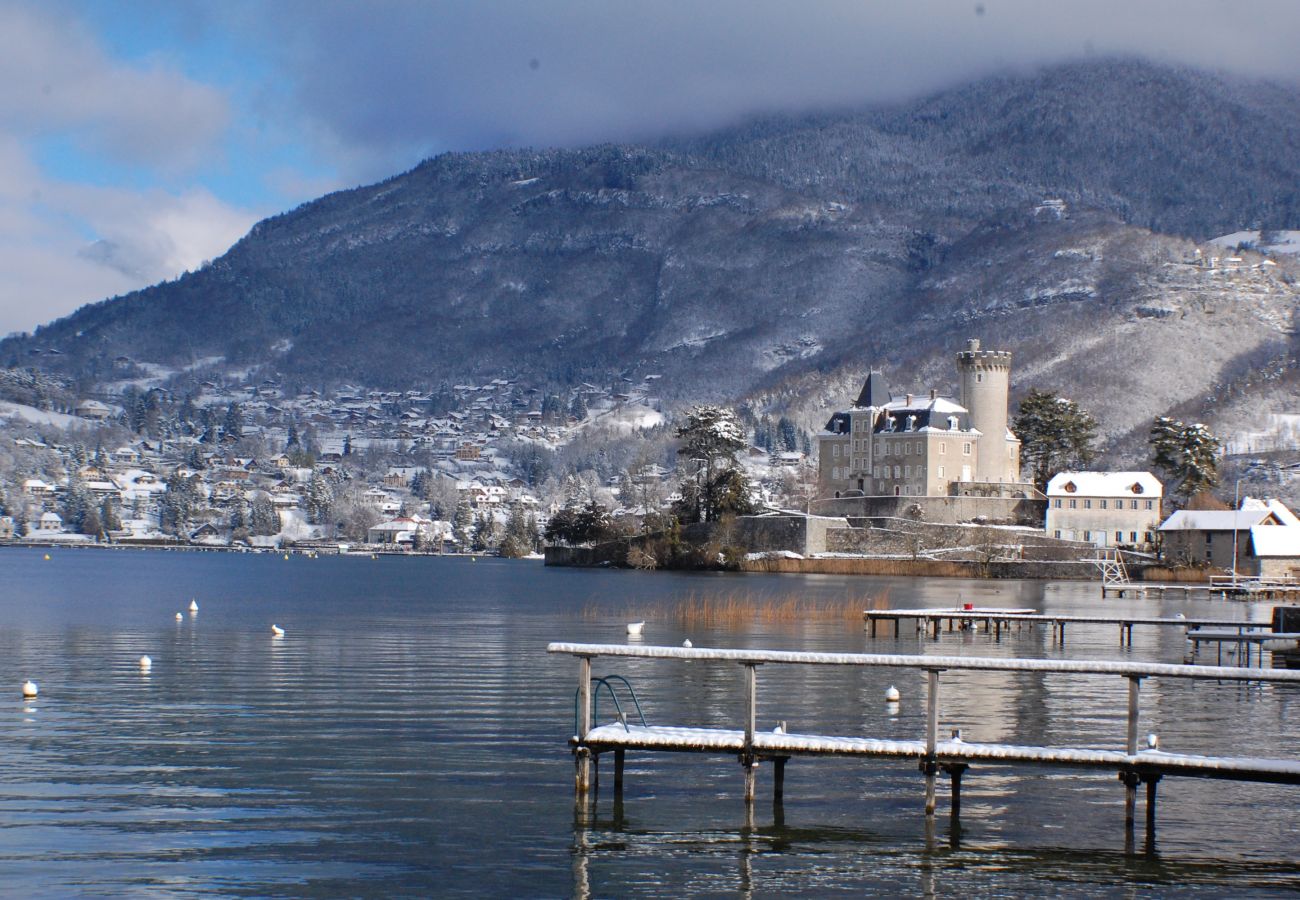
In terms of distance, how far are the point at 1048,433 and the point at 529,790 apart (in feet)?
391

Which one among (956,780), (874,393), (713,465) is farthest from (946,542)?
(956,780)

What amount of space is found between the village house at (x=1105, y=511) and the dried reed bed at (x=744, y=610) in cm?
4520

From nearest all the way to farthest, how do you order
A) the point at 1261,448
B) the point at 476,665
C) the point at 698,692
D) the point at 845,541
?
the point at 698,692 < the point at 476,665 < the point at 845,541 < the point at 1261,448

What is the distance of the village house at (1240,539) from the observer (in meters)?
105

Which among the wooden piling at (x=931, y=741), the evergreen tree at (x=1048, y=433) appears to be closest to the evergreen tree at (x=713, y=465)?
the evergreen tree at (x=1048, y=433)

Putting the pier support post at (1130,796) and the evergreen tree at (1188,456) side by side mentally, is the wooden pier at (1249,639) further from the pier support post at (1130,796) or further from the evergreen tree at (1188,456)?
the evergreen tree at (1188,456)

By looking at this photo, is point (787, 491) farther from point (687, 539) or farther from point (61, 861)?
point (61, 861)

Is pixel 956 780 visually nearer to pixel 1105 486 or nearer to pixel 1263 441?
pixel 1105 486

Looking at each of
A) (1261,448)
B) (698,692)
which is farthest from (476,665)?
(1261,448)

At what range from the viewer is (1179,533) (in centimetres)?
11519

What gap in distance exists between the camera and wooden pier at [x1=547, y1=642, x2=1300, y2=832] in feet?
74.9

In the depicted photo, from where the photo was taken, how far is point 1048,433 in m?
139

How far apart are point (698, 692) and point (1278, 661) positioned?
19.1 metres

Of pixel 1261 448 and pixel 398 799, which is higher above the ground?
pixel 1261 448
